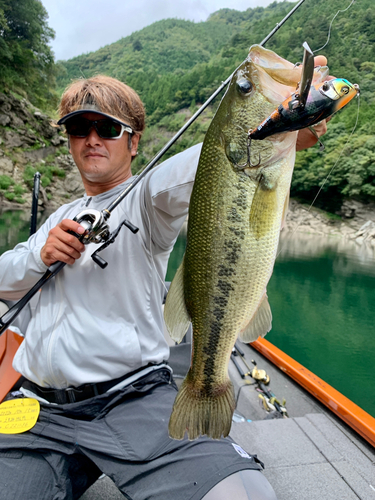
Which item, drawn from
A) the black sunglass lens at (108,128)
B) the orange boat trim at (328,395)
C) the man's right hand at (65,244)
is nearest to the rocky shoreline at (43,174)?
the orange boat trim at (328,395)

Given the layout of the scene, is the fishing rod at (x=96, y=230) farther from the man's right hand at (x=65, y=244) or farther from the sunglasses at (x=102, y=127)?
the sunglasses at (x=102, y=127)

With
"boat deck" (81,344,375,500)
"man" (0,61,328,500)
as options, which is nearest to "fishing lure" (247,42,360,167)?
"man" (0,61,328,500)

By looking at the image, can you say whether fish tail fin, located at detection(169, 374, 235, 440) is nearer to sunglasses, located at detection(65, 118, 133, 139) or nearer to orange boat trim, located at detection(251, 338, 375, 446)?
sunglasses, located at detection(65, 118, 133, 139)

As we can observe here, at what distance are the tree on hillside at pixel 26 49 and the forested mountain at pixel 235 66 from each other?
21 centimetres

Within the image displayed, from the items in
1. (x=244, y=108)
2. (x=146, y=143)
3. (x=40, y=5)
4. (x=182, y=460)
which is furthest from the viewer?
(x=146, y=143)

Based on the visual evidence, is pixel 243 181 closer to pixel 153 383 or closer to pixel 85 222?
pixel 85 222

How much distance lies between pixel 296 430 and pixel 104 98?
2.98 meters

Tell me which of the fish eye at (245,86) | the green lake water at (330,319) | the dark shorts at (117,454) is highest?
the fish eye at (245,86)

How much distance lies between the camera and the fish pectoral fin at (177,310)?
1302 millimetres

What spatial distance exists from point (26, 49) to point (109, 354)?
42.2 meters

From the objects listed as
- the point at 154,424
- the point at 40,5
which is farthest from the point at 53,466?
the point at 40,5

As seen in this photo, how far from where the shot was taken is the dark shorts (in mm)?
1378

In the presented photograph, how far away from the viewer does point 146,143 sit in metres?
76.7

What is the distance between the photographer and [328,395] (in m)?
3.46
